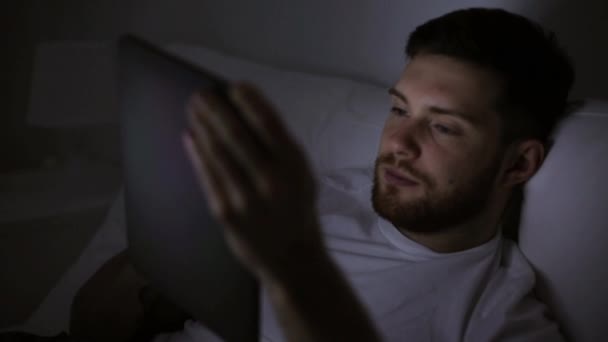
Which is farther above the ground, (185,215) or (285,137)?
(285,137)

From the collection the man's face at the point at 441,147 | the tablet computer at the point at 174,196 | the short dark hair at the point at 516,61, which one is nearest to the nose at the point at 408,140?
the man's face at the point at 441,147

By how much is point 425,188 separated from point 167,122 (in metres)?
0.51

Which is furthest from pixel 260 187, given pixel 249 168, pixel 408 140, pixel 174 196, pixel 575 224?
pixel 575 224

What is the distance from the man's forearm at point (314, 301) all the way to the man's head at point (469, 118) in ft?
1.58

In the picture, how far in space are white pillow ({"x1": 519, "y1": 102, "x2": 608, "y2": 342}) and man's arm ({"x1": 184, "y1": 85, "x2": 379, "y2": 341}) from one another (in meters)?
0.59

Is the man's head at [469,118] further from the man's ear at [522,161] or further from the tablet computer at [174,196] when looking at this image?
the tablet computer at [174,196]

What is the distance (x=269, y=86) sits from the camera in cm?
125

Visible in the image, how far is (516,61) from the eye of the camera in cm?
79

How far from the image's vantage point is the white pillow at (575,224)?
2.33 feet

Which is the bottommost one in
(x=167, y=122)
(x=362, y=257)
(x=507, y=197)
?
(x=362, y=257)

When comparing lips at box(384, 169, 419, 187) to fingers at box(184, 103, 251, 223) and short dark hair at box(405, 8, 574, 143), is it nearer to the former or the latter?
short dark hair at box(405, 8, 574, 143)

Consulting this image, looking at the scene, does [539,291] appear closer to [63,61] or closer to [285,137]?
[285,137]

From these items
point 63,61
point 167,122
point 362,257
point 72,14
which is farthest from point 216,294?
point 72,14

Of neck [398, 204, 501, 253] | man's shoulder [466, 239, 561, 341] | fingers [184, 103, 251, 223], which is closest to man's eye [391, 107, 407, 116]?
neck [398, 204, 501, 253]
